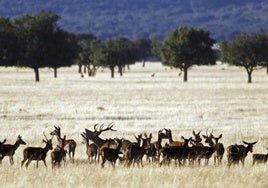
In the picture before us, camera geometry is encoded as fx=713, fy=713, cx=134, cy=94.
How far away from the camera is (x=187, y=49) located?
94.4 m

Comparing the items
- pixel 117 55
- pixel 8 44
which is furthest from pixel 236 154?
pixel 117 55

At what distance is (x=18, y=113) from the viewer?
3862 centimetres

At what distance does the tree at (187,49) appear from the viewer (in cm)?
9488

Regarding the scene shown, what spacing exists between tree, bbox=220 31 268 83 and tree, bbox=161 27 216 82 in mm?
3795

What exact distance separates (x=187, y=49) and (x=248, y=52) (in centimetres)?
822

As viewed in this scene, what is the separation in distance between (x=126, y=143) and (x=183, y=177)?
297 cm

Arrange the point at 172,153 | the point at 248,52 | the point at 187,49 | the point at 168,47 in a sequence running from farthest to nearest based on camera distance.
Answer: the point at 168,47, the point at 187,49, the point at 248,52, the point at 172,153

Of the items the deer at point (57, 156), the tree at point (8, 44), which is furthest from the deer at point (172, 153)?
the tree at point (8, 44)

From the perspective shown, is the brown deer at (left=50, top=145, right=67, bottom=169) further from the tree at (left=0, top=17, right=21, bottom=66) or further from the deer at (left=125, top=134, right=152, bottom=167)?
the tree at (left=0, top=17, right=21, bottom=66)

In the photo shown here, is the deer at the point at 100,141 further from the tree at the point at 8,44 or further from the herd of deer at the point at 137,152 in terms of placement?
the tree at the point at 8,44

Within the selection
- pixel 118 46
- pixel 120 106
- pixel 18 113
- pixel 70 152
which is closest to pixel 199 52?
pixel 118 46

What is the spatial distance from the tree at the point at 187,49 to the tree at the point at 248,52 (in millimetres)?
3795

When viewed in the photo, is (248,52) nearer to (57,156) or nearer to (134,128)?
(134,128)

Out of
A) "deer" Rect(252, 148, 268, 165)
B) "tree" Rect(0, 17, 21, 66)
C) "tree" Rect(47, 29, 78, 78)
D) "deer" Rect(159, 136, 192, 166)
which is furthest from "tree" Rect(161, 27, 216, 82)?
"deer" Rect(159, 136, 192, 166)
